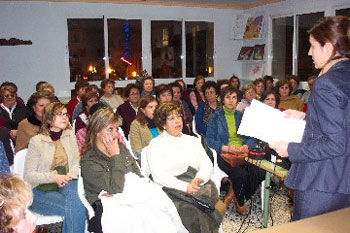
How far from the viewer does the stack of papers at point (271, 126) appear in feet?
5.27

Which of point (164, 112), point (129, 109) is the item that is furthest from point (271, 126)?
point (129, 109)

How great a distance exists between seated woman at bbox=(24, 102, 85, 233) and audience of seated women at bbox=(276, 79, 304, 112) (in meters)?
3.14

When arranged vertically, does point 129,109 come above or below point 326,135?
below

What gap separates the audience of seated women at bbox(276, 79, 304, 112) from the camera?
507 centimetres

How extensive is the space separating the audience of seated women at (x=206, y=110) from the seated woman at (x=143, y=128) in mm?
1065

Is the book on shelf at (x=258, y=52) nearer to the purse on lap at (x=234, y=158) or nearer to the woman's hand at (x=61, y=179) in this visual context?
the purse on lap at (x=234, y=158)

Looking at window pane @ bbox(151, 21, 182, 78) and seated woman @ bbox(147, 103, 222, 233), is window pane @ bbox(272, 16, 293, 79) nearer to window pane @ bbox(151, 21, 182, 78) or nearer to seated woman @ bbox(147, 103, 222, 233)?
window pane @ bbox(151, 21, 182, 78)

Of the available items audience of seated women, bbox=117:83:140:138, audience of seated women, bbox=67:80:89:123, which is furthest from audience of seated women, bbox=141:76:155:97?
audience of seated women, bbox=67:80:89:123

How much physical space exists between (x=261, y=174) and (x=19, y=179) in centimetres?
268

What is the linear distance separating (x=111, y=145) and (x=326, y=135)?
1.46 m

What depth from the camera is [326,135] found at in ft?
4.45

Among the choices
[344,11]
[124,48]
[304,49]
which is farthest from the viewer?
[124,48]

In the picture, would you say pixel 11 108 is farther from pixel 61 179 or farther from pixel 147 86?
pixel 61 179

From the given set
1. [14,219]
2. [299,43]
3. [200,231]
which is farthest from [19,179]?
[299,43]
